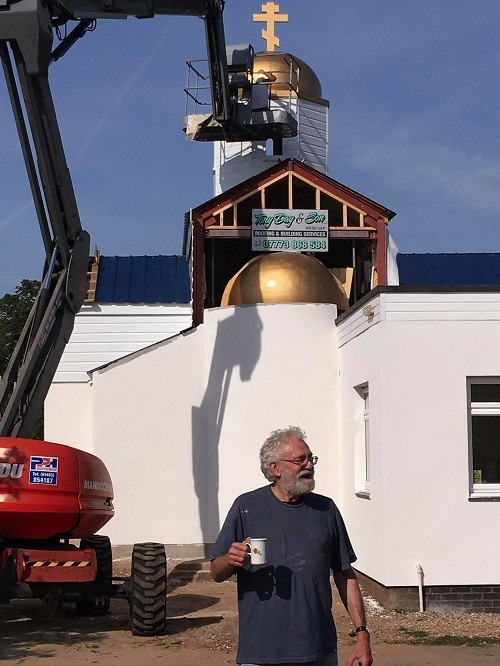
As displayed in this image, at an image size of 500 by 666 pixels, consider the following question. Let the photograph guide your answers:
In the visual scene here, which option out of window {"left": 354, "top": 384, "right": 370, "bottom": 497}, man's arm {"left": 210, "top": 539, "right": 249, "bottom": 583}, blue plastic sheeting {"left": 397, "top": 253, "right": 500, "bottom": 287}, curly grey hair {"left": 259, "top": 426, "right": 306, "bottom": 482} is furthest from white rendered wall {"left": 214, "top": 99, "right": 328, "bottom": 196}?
man's arm {"left": 210, "top": 539, "right": 249, "bottom": 583}

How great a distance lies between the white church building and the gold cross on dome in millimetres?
1781

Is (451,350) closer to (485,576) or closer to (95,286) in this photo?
(485,576)

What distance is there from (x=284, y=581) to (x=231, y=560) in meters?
0.30

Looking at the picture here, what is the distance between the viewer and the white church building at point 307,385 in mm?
12711

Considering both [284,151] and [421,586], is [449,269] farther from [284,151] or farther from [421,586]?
[421,586]

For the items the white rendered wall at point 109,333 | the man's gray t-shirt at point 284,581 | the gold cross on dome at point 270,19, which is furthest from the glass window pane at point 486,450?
the gold cross on dome at point 270,19

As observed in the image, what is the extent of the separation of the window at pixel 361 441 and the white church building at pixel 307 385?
34 mm

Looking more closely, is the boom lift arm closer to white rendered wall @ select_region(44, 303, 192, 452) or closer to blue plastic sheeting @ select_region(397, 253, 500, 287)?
white rendered wall @ select_region(44, 303, 192, 452)

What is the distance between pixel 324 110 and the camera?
1160 inches

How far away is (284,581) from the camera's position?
5.10 meters

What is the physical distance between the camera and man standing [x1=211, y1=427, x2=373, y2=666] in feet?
16.5

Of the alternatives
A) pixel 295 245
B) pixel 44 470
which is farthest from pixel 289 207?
pixel 44 470

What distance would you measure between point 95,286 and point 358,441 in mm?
12896

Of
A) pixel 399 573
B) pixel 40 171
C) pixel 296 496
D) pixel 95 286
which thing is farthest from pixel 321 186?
pixel 296 496
